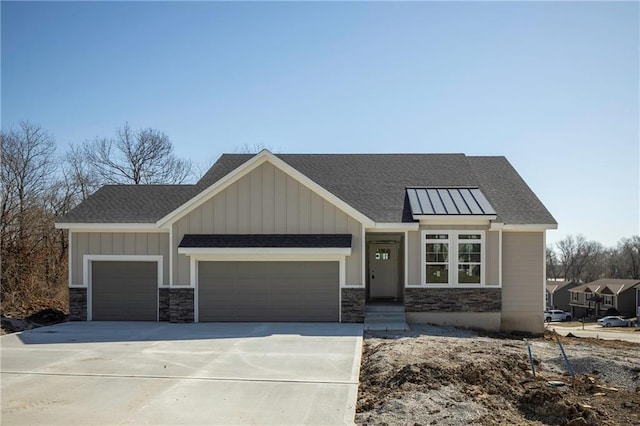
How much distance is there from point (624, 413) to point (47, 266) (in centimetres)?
2101

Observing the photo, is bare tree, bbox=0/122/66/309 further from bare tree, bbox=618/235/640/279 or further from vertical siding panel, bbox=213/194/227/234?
bare tree, bbox=618/235/640/279

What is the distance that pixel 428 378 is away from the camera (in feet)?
26.8

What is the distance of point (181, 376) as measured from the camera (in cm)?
906

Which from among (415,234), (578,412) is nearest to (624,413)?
(578,412)

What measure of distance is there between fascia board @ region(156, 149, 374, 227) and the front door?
3.39 m

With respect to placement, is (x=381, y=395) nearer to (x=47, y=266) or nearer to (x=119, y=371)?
(x=119, y=371)

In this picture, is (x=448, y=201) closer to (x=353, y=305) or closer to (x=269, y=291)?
(x=353, y=305)

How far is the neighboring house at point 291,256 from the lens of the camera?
15086mm

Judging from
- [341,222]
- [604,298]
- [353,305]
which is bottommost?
[604,298]

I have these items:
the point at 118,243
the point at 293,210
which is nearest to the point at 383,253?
the point at 293,210

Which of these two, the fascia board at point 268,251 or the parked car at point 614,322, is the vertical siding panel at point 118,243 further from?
the parked car at point 614,322

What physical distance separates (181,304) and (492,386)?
989 cm

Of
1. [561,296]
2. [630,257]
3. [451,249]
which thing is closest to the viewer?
[451,249]

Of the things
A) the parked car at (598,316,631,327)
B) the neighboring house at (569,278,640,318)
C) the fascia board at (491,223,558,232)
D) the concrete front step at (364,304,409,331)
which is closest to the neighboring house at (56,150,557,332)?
the fascia board at (491,223,558,232)
